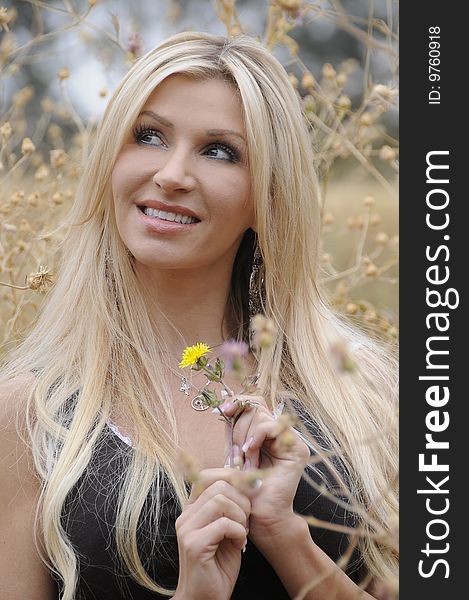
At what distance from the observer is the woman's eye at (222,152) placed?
1877 millimetres

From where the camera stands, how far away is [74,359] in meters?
1.93

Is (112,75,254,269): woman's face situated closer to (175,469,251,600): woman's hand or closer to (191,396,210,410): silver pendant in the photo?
(191,396,210,410): silver pendant

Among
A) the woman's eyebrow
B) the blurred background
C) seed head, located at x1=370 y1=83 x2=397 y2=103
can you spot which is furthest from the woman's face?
seed head, located at x1=370 y1=83 x2=397 y2=103

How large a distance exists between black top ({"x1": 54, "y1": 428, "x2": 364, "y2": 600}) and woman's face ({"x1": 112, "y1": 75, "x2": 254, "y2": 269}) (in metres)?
0.39

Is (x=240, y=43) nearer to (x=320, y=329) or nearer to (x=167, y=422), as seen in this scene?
(x=320, y=329)

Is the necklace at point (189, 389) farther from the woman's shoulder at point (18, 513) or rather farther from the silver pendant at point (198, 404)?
the woman's shoulder at point (18, 513)

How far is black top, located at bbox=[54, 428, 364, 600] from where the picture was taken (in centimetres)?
170

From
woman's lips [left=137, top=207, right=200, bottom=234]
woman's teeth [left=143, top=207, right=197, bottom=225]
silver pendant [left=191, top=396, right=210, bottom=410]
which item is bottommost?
silver pendant [left=191, top=396, right=210, bottom=410]

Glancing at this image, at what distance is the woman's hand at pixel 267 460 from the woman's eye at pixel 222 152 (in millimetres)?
511

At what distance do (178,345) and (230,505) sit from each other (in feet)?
1.92

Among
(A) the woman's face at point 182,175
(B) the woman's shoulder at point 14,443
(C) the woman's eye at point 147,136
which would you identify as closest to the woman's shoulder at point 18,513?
(B) the woman's shoulder at point 14,443

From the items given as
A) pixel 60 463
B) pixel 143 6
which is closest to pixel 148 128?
pixel 60 463

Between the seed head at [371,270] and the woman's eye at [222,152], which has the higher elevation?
the woman's eye at [222,152]

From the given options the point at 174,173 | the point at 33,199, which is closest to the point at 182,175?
the point at 174,173
